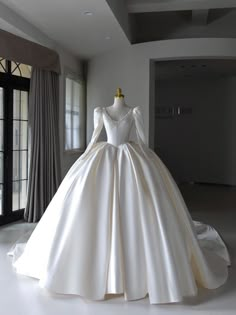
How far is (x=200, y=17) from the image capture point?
22.4 feet

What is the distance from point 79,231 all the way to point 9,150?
2.98m

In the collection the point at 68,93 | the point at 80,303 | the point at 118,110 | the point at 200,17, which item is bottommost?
the point at 80,303

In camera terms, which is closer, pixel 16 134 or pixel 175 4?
pixel 175 4

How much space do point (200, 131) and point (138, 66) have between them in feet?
15.2

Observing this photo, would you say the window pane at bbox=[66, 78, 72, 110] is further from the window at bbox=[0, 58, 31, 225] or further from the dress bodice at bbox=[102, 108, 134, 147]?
the dress bodice at bbox=[102, 108, 134, 147]

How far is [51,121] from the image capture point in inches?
230

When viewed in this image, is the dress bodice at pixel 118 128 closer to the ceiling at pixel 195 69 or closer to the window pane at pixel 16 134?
the window pane at pixel 16 134

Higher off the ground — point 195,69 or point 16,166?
point 195,69

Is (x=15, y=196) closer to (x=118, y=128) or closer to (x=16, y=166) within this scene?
(x=16, y=166)

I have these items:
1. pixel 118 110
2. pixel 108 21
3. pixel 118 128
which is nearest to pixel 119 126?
pixel 118 128

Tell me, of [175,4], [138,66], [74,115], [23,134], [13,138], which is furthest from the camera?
[74,115]

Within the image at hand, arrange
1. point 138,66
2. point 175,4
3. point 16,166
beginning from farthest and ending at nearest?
point 138,66 → point 16,166 → point 175,4

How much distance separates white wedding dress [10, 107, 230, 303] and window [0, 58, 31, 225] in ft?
7.96

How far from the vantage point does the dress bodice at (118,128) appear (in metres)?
3.36
